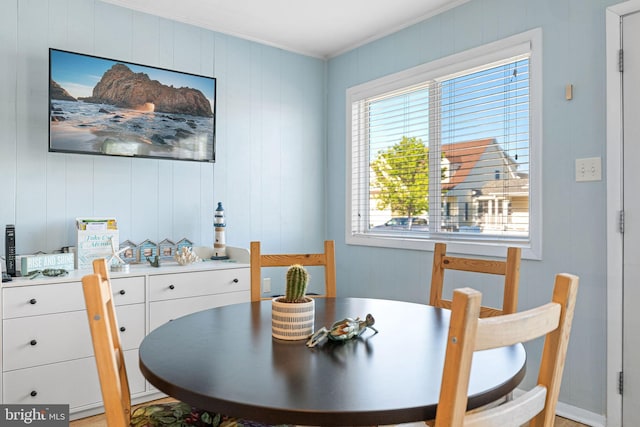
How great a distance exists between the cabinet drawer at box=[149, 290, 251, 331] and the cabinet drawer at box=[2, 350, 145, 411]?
26 cm

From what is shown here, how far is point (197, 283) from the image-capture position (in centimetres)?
284

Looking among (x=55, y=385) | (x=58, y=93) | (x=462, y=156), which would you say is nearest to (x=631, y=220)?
(x=462, y=156)

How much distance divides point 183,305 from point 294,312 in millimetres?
1616

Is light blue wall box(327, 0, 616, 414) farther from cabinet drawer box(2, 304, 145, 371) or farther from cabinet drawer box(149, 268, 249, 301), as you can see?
cabinet drawer box(2, 304, 145, 371)

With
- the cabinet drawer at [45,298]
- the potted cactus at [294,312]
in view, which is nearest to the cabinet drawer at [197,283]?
the cabinet drawer at [45,298]

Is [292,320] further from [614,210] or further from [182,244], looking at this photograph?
[182,244]

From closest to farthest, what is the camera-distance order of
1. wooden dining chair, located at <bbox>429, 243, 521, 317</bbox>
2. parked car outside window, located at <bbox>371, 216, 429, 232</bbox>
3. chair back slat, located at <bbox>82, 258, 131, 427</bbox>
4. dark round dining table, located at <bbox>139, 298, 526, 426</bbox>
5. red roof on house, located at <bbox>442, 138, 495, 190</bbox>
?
dark round dining table, located at <bbox>139, 298, 526, 426</bbox>, chair back slat, located at <bbox>82, 258, 131, 427</bbox>, wooden dining chair, located at <bbox>429, 243, 521, 317</bbox>, red roof on house, located at <bbox>442, 138, 495, 190</bbox>, parked car outside window, located at <bbox>371, 216, 429, 232</bbox>

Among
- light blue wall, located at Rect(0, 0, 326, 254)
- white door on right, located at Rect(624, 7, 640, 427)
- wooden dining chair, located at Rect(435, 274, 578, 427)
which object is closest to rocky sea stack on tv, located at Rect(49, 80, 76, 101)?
light blue wall, located at Rect(0, 0, 326, 254)

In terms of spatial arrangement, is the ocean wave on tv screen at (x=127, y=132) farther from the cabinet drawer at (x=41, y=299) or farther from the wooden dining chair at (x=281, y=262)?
the wooden dining chair at (x=281, y=262)

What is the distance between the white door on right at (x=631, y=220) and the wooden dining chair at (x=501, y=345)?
1.51m

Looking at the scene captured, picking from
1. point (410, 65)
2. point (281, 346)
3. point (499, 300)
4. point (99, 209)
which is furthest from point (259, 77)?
point (281, 346)

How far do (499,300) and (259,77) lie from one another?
8.07 feet

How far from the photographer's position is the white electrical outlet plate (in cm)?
231

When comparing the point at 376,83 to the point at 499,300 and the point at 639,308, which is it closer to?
the point at 499,300
